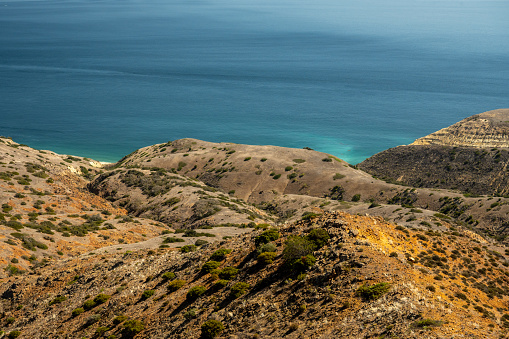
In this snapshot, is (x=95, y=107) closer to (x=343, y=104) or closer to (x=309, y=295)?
(x=343, y=104)

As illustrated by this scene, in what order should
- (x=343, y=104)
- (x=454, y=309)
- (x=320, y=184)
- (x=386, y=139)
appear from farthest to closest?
(x=343, y=104), (x=386, y=139), (x=320, y=184), (x=454, y=309)

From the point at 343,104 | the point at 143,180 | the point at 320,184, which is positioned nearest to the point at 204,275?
the point at 143,180

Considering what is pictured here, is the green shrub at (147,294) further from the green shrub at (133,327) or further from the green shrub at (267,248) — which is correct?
the green shrub at (267,248)

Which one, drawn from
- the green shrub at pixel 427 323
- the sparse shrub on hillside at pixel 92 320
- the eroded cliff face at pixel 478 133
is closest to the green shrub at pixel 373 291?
the green shrub at pixel 427 323

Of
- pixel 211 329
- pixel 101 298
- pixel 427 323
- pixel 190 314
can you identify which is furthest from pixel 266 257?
pixel 101 298

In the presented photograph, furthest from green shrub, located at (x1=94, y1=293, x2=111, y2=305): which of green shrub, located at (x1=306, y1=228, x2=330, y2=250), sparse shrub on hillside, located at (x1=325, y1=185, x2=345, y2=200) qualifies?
sparse shrub on hillside, located at (x1=325, y1=185, x2=345, y2=200)

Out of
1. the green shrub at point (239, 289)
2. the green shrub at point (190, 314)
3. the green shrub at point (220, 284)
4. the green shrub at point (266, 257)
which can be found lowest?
the green shrub at point (190, 314)

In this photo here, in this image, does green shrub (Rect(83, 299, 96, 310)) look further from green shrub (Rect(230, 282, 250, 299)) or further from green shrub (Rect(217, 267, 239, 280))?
green shrub (Rect(230, 282, 250, 299))
